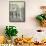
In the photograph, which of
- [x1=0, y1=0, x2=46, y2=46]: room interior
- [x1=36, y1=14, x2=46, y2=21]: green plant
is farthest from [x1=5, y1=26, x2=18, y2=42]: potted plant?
[x1=36, y1=14, x2=46, y2=21]: green plant

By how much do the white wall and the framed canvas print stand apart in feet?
0.19

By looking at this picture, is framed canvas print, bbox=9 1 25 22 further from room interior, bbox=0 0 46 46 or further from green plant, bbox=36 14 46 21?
green plant, bbox=36 14 46 21

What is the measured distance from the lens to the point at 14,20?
3449mm

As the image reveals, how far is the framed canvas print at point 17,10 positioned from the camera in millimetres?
3436

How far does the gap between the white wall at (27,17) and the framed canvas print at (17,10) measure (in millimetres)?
57

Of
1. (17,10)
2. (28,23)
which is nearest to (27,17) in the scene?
(28,23)

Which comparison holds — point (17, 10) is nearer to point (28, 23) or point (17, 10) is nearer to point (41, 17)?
point (28, 23)

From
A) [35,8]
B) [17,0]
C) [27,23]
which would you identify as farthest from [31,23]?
[17,0]

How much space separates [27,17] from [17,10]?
23 cm

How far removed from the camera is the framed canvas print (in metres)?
3.44

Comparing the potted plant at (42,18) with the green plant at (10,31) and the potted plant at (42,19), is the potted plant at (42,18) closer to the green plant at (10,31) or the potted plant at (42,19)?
the potted plant at (42,19)

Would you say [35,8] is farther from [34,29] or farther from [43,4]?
[34,29]

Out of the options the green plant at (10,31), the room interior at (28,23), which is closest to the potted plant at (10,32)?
the green plant at (10,31)

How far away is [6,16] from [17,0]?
1.21 feet
